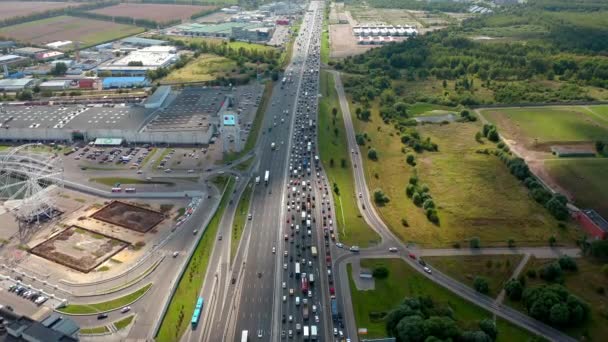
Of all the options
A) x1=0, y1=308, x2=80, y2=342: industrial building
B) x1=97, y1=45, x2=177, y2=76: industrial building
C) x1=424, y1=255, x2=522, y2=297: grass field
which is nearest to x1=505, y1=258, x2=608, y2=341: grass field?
x1=424, y1=255, x2=522, y2=297: grass field

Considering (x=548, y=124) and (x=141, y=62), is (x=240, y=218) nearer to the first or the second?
(x=548, y=124)

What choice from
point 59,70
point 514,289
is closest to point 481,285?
point 514,289

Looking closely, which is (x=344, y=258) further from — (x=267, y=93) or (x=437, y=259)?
(x=267, y=93)

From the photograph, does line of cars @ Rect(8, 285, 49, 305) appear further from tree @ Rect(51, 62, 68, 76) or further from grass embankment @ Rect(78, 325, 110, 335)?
tree @ Rect(51, 62, 68, 76)

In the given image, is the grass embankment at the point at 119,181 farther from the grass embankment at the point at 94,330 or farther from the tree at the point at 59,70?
the tree at the point at 59,70

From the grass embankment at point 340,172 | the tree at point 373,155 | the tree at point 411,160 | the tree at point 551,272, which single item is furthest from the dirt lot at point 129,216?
the tree at point 551,272

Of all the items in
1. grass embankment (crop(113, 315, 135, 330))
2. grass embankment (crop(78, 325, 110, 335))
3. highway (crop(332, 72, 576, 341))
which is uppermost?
highway (crop(332, 72, 576, 341))

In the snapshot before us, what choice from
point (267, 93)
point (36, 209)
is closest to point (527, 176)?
point (267, 93)
